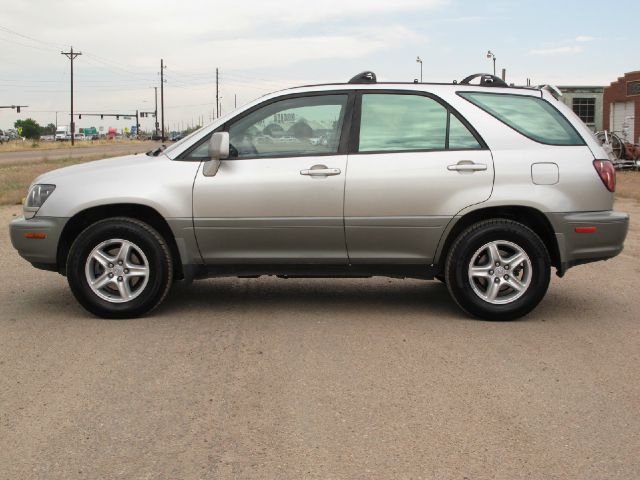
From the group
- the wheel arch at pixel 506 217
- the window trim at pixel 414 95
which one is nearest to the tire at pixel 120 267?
the window trim at pixel 414 95

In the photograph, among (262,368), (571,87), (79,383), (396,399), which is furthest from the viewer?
(571,87)

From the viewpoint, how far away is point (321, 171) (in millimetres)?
6320

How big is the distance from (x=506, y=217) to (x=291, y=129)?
1860mm

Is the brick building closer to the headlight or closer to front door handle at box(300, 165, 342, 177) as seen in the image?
front door handle at box(300, 165, 342, 177)

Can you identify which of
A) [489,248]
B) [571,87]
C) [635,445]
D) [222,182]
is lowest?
[635,445]

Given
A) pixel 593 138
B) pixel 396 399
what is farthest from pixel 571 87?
pixel 396 399

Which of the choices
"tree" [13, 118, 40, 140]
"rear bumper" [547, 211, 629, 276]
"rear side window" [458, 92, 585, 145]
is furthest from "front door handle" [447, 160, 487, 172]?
"tree" [13, 118, 40, 140]

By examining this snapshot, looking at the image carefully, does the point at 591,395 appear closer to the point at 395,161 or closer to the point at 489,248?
the point at 489,248

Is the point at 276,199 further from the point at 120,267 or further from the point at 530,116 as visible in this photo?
the point at 530,116

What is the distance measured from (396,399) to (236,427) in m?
0.93

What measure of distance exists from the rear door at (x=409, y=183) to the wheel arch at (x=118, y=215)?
141cm

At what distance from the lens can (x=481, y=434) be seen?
3.93m

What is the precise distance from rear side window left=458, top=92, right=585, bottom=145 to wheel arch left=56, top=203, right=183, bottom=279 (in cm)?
263

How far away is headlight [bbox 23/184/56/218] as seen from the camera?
6.49 m
